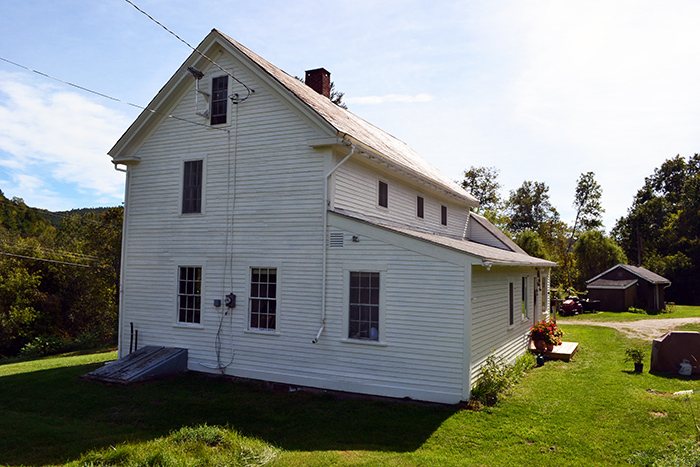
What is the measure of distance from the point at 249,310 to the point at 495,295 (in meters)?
6.50

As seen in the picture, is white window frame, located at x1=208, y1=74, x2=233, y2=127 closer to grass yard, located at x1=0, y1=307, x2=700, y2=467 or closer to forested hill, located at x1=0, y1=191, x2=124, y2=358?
grass yard, located at x1=0, y1=307, x2=700, y2=467

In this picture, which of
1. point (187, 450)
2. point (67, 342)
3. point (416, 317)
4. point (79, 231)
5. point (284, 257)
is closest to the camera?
point (187, 450)

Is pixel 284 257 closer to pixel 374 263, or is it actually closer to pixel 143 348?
pixel 374 263

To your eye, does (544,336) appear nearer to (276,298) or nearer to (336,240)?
(336,240)

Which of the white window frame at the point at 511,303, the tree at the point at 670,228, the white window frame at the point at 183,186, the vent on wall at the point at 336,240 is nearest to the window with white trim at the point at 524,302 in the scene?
the white window frame at the point at 511,303

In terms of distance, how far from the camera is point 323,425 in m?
8.98

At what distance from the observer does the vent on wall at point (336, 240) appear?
1127 cm

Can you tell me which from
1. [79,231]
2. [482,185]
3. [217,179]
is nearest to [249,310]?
[217,179]

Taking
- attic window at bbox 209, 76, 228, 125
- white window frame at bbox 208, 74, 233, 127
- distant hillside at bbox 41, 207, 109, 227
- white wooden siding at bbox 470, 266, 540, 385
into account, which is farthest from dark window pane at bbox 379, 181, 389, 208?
distant hillside at bbox 41, 207, 109, 227

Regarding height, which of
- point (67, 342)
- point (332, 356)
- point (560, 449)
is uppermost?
point (332, 356)

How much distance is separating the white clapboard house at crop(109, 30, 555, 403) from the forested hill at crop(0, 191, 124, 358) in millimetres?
20635

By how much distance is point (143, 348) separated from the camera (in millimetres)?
13539

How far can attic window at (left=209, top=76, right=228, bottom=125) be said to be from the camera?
13223 millimetres

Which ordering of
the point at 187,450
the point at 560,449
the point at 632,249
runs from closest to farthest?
1. the point at 187,450
2. the point at 560,449
3. the point at 632,249
